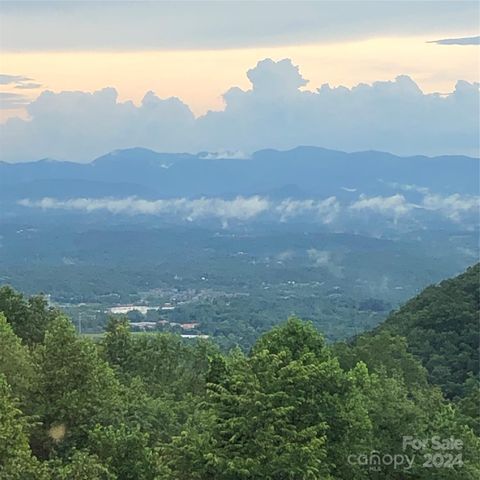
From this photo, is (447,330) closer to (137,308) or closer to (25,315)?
(25,315)

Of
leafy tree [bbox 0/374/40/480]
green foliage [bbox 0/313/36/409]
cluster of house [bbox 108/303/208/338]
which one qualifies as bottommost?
cluster of house [bbox 108/303/208/338]

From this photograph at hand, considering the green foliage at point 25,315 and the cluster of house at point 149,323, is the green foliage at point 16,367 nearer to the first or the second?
the green foliage at point 25,315

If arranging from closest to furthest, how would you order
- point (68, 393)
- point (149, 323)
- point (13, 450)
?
point (13, 450) < point (68, 393) < point (149, 323)

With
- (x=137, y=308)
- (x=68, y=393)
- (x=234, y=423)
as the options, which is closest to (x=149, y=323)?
(x=137, y=308)

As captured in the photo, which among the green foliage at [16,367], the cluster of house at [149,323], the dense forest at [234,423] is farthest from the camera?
the cluster of house at [149,323]

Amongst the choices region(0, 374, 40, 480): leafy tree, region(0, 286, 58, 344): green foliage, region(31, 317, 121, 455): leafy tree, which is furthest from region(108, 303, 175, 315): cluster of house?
region(0, 374, 40, 480): leafy tree

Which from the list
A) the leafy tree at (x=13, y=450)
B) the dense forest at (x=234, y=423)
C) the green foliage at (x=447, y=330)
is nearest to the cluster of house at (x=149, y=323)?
the green foliage at (x=447, y=330)

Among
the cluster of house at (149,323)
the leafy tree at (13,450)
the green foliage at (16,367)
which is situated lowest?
the cluster of house at (149,323)

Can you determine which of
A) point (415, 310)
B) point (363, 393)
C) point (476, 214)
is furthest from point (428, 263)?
point (363, 393)

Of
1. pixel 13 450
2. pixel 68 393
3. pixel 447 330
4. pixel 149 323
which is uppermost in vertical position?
pixel 68 393

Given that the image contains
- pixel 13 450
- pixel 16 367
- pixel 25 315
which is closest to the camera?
pixel 13 450

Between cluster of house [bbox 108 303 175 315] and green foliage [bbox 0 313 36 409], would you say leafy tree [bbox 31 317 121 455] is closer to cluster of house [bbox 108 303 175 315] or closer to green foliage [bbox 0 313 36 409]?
green foliage [bbox 0 313 36 409]
